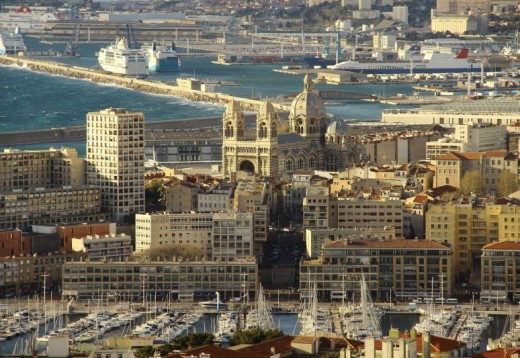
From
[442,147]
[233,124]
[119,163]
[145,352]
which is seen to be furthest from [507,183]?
[145,352]

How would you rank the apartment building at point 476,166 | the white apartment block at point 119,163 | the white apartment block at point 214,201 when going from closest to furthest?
the white apartment block at point 214,201 → the white apartment block at point 119,163 → the apartment building at point 476,166

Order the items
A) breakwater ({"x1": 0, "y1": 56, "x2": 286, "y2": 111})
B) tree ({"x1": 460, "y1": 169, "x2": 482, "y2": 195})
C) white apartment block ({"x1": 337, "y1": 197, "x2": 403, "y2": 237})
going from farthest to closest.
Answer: breakwater ({"x1": 0, "y1": 56, "x2": 286, "y2": 111}), tree ({"x1": 460, "y1": 169, "x2": 482, "y2": 195}), white apartment block ({"x1": 337, "y1": 197, "x2": 403, "y2": 237})

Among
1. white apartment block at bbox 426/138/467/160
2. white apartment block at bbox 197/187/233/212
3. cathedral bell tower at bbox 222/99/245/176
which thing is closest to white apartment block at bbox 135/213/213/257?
white apartment block at bbox 197/187/233/212

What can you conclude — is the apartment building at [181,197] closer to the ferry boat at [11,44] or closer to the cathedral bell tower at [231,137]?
the cathedral bell tower at [231,137]

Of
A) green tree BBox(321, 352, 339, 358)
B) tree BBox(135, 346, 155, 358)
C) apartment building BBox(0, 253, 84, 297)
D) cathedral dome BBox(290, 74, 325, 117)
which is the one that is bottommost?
apartment building BBox(0, 253, 84, 297)

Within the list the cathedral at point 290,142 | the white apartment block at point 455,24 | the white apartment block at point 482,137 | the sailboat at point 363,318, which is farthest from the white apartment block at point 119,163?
the white apartment block at point 455,24

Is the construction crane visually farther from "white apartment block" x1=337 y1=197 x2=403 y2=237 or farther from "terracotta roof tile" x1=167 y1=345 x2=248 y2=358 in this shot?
"terracotta roof tile" x1=167 y1=345 x2=248 y2=358

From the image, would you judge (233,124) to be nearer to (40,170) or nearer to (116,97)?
(40,170)
